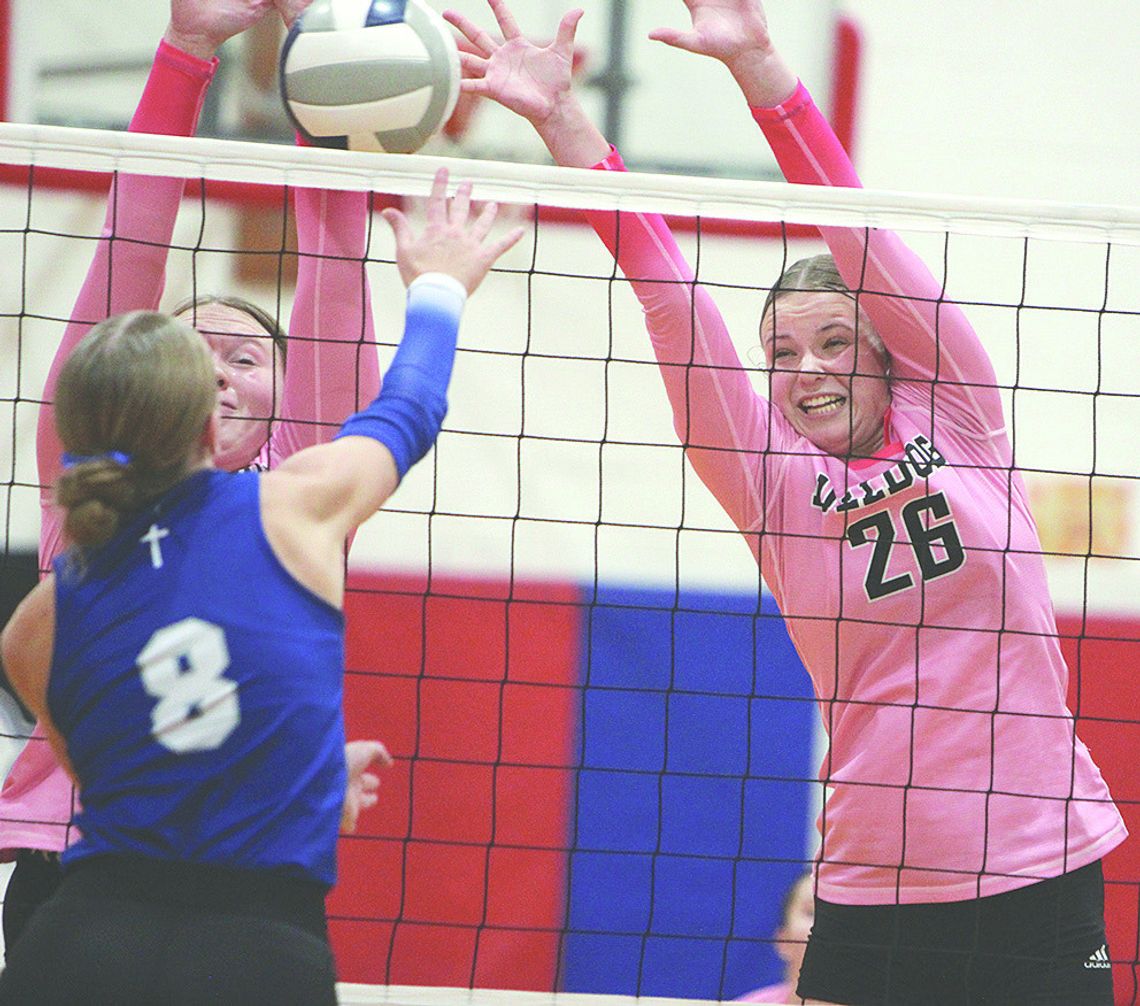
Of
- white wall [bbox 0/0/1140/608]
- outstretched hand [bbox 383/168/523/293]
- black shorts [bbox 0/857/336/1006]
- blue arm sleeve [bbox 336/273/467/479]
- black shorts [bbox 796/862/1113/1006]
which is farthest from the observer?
white wall [bbox 0/0/1140/608]

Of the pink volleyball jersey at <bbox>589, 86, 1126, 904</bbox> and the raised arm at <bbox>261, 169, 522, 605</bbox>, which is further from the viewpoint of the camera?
the pink volleyball jersey at <bbox>589, 86, 1126, 904</bbox>

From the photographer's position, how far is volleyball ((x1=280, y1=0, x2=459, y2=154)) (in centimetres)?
236

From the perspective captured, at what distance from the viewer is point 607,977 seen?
4.90 meters

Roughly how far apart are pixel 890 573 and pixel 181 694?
1.29 meters

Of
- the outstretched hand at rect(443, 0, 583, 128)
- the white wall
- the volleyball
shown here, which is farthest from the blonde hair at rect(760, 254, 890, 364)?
the white wall

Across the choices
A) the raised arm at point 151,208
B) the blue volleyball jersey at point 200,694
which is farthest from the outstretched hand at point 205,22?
the blue volleyball jersey at point 200,694

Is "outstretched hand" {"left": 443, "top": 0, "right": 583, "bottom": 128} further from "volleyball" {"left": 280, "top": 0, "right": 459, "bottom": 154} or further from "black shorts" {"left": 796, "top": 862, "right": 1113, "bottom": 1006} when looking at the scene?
"black shorts" {"left": 796, "top": 862, "right": 1113, "bottom": 1006}

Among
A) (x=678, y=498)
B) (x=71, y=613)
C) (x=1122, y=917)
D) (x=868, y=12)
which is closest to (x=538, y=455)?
(x=678, y=498)

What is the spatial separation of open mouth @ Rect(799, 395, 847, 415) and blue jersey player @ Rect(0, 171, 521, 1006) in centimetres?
116

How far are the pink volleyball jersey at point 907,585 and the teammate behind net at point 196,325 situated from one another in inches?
20.0

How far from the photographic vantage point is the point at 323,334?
248 cm

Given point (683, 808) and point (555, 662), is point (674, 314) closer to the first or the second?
point (555, 662)

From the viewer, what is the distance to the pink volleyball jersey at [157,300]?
7.97 feet

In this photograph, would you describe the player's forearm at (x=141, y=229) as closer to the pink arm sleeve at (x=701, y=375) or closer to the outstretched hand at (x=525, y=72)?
the outstretched hand at (x=525, y=72)
